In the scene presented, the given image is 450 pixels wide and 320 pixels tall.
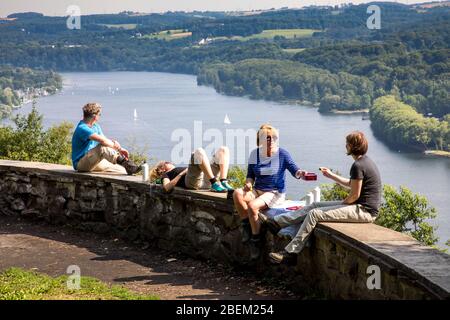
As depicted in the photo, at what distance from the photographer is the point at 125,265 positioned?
7012 mm

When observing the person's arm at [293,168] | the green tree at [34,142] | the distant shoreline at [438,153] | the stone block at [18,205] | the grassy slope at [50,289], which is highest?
the person's arm at [293,168]

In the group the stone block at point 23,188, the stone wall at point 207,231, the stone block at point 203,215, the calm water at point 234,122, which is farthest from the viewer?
the calm water at point 234,122

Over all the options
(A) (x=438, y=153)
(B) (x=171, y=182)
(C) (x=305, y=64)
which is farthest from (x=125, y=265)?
(C) (x=305, y=64)

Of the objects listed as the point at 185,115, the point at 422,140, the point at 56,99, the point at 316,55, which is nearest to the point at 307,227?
the point at 422,140

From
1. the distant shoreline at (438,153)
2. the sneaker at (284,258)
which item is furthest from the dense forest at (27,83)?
the sneaker at (284,258)

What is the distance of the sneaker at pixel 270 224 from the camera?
6.27m

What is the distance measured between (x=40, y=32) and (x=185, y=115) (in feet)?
255

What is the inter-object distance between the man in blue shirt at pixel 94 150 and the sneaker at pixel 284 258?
8.97 feet

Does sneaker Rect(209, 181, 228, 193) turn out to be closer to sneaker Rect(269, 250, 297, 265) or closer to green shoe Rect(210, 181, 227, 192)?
green shoe Rect(210, 181, 227, 192)

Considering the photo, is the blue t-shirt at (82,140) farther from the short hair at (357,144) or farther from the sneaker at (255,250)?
the short hair at (357,144)

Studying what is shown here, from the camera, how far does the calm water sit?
79688mm
